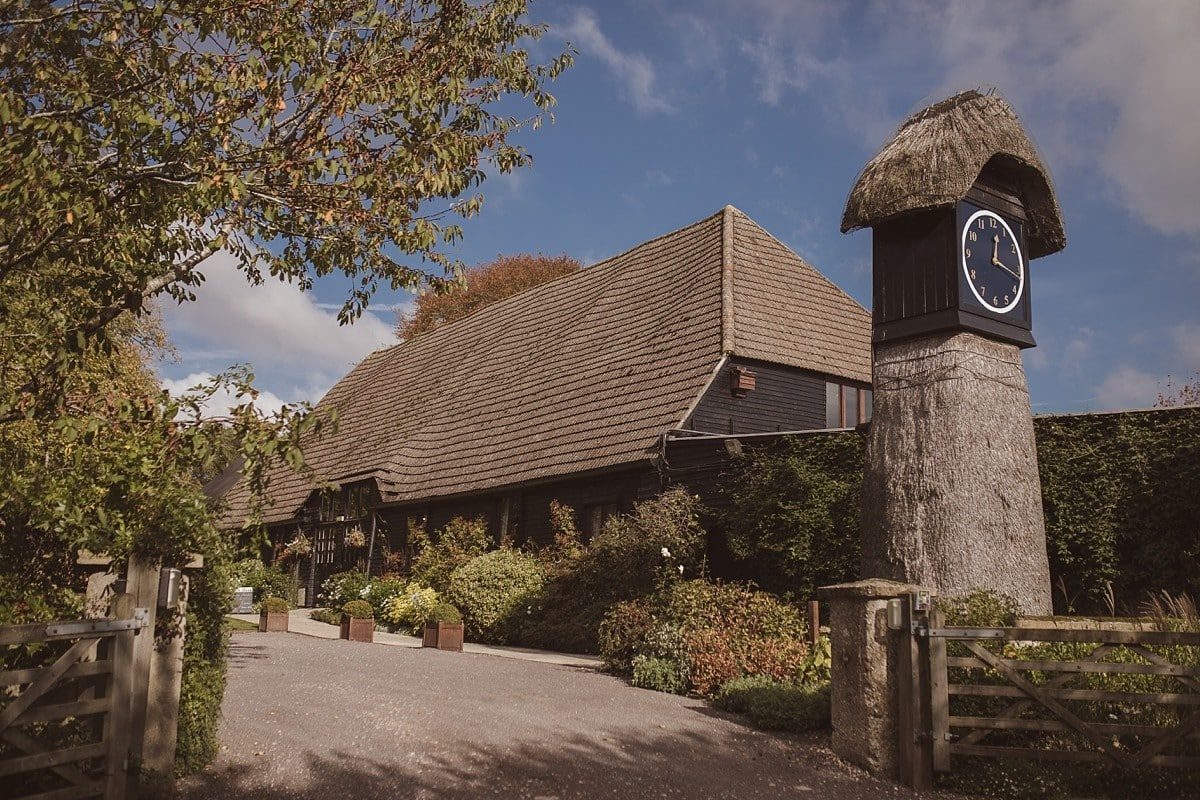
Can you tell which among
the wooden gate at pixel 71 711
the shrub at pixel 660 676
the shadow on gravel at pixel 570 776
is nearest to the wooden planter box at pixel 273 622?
the shrub at pixel 660 676

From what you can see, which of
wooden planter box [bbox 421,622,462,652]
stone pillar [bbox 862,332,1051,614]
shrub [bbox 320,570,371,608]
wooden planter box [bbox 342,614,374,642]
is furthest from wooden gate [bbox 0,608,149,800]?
shrub [bbox 320,570,371,608]

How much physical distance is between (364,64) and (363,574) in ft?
56.5

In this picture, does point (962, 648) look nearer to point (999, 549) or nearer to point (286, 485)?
point (999, 549)

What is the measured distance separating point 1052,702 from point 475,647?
11.5 metres

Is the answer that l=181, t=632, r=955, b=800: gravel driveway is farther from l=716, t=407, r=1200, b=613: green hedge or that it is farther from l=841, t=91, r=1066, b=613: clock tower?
l=716, t=407, r=1200, b=613: green hedge

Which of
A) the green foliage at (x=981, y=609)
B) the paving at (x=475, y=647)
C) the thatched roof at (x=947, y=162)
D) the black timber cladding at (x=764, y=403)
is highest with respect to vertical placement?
the thatched roof at (x=947, y=162)

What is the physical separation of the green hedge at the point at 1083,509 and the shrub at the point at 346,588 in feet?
35.1

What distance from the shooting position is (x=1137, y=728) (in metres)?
7.15

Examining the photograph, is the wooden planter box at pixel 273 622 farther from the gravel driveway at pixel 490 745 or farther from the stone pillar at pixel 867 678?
the stone pillar at pixel 867 678

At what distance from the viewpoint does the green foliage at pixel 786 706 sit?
9711 millimetres

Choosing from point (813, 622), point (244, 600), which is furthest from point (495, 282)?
point (813, 622)

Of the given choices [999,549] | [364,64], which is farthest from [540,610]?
[364,64]

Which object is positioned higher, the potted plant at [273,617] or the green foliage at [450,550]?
the green foliage at [450,550]

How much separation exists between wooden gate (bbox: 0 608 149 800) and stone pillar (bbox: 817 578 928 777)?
17.6 feet
